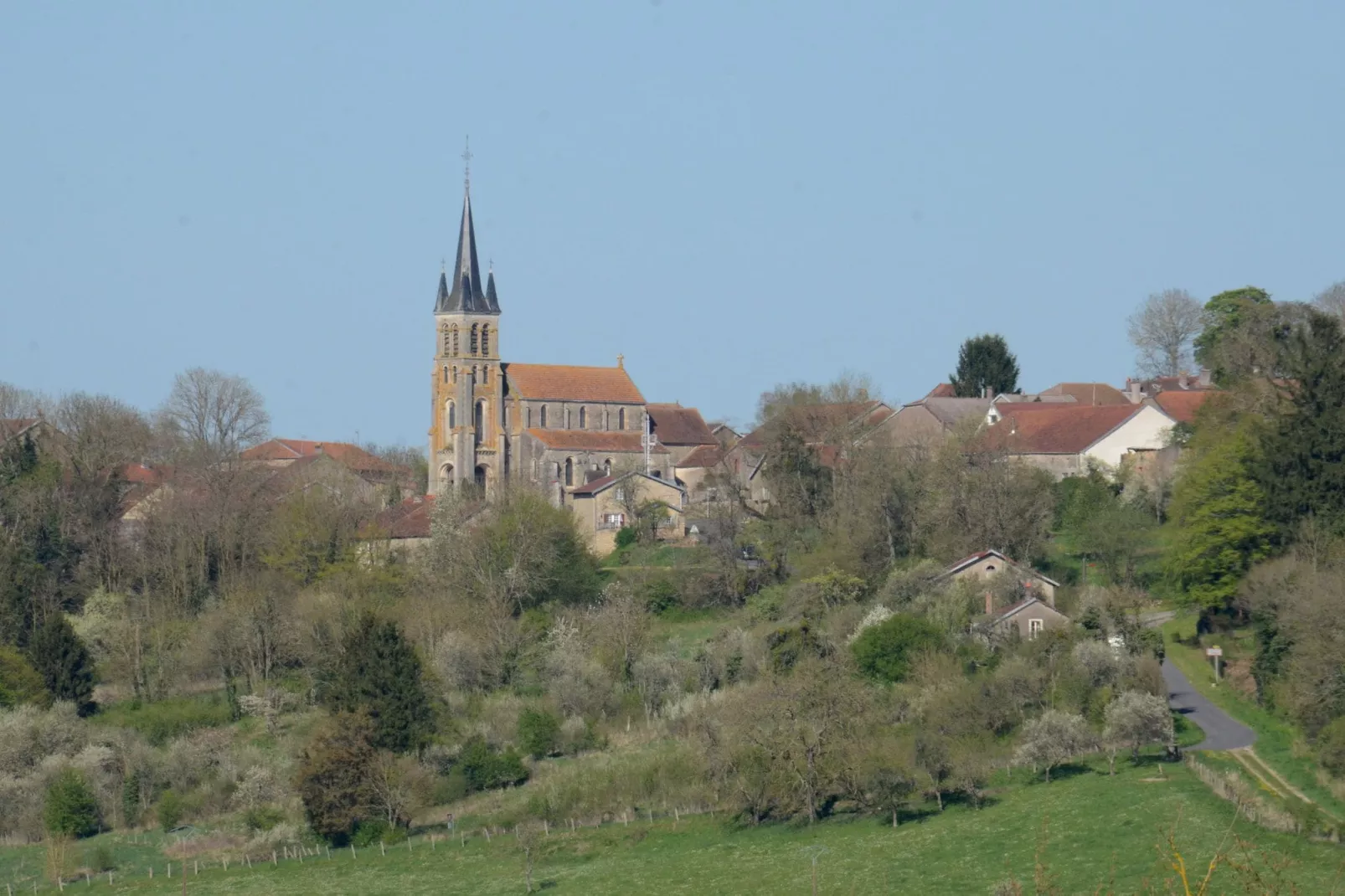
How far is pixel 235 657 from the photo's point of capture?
45594 millimetres

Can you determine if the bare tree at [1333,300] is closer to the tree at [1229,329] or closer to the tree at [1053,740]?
the tree at [1229,329]

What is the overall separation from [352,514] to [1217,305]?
43903 millimetres

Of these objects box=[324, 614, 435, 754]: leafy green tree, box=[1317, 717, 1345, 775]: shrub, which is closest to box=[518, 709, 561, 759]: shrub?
box=[324, 614, 435, 754]: leafy green tree

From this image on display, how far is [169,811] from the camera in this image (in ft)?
119

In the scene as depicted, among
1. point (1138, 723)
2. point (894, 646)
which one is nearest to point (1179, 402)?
point (894, 646)

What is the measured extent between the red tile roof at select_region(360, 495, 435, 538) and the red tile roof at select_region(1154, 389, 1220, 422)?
23.8 meters

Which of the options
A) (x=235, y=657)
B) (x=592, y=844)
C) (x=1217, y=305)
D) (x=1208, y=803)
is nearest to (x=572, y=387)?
(x=1217, y=305)

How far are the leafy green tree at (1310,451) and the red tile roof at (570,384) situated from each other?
160 ft

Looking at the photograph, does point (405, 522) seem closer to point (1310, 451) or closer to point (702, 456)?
point (702, 456)

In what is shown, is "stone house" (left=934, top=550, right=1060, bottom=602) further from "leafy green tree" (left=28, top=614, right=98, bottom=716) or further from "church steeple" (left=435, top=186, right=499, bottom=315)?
"church steeple" (left=435, top=186, right=499, bottom=315)

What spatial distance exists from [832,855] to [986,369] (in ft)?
186

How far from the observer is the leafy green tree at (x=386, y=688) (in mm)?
36875

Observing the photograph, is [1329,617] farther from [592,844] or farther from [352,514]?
[352,514]

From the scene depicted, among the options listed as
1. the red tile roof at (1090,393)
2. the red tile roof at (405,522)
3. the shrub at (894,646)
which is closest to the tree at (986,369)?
the red tile roof at (1090,393)
